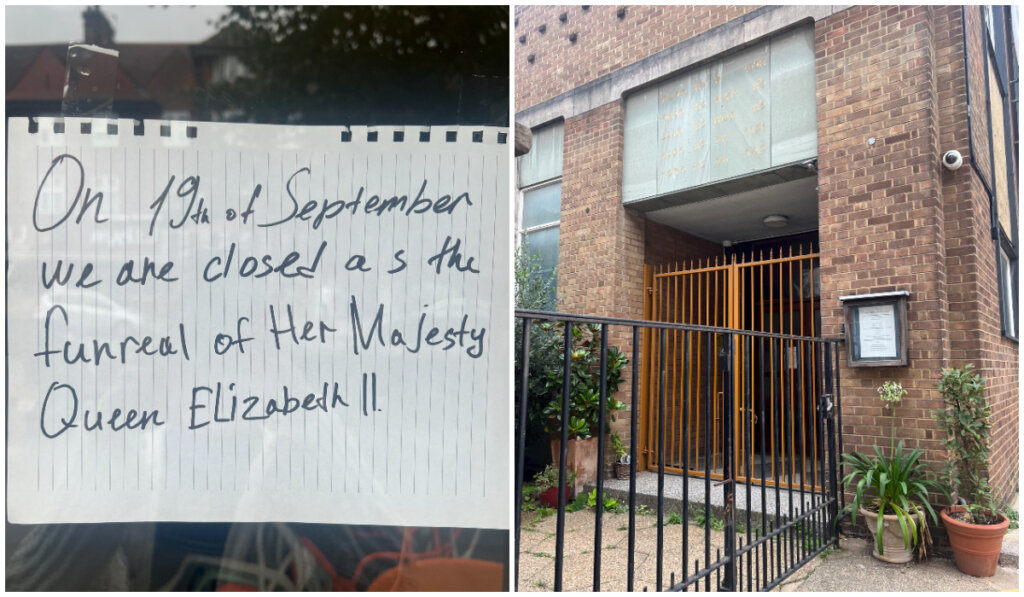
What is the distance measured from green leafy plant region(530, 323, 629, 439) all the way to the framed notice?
6.74ft

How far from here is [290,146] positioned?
1.37 metres

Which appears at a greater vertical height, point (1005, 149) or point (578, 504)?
point (1005, 149)

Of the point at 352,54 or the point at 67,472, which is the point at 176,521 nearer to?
the point at 67,472

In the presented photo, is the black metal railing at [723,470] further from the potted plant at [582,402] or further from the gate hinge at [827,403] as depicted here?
the potted plant at [582,402]

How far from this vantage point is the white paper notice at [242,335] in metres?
1.33

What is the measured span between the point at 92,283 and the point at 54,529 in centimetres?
54

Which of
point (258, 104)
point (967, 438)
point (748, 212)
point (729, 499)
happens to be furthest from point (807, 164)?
point (258, 104)

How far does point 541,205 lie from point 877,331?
3995 mm

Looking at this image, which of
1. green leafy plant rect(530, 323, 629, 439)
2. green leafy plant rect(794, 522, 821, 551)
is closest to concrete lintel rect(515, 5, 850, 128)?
green leafy plant rect(530, 323, 629, 439)

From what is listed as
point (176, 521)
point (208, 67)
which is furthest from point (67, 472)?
point (208, 67)

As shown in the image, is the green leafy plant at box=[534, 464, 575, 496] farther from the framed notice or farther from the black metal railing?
the framed notice

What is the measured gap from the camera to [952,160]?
4.55 meters

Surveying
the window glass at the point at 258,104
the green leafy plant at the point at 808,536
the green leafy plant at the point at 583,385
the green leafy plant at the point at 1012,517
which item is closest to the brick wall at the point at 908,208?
the green leafy plant at the point at 1012,517

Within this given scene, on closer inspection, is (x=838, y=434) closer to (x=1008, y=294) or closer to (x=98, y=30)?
(x=1008, y=294)
